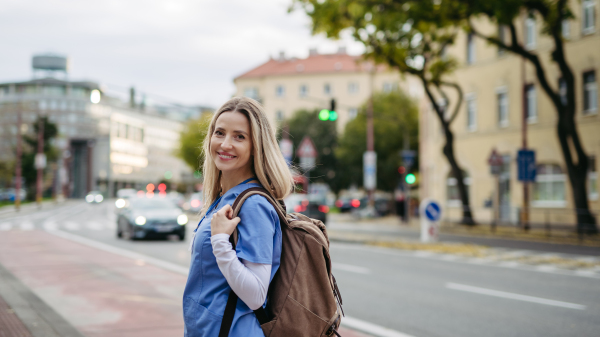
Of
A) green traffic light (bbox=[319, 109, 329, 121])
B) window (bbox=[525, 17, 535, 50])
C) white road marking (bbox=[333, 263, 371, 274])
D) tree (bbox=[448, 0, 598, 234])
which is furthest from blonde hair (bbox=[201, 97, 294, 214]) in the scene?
window (bbox=[525, 17, 535, 50])

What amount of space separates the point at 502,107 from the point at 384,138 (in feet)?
74.9

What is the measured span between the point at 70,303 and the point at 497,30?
93.4 feet

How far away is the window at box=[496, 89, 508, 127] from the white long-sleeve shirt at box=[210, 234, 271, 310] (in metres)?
30.5

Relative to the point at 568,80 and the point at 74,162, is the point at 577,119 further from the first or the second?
the point at 74,162

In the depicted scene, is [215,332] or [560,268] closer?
[215,332]

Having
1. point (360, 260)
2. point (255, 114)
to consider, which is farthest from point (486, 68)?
point (255, 114)

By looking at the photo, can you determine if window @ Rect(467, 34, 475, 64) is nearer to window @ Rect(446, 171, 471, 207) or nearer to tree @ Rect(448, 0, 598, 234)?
window @ Rect(446, 171, 471, 207)

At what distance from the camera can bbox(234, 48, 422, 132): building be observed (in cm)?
9000

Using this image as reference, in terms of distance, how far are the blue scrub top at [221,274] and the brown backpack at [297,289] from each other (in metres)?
0.03

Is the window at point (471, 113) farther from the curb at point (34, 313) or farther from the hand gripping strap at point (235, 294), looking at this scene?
the hand gripping strap at point (235, 294)

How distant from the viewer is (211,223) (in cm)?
231

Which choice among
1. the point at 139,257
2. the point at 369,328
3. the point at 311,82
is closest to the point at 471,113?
the point at 139,257

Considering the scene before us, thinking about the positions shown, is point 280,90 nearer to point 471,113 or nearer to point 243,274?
point 471,113

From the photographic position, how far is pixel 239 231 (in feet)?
7.48
